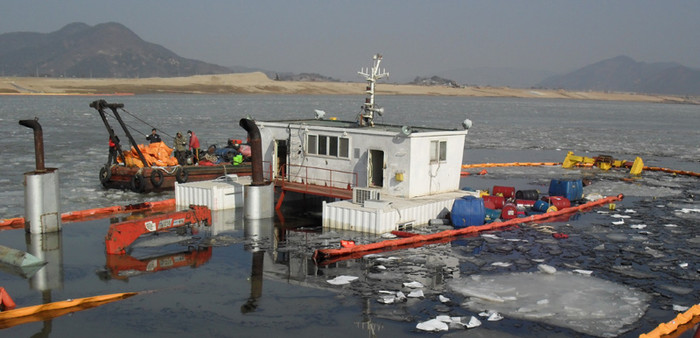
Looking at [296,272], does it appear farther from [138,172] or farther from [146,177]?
[138,172]

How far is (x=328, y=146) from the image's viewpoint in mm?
22047

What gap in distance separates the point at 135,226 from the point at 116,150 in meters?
11.9

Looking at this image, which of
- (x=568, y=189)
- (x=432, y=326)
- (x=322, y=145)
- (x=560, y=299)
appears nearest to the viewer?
(x=432, y=326)

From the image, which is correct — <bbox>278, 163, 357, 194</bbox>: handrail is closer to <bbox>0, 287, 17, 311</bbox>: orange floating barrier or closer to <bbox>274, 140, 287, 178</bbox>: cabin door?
<bbox>274, 140, 287, 178</bbox>: cabin door

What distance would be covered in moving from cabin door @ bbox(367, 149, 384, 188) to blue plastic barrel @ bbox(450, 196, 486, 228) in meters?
2.60

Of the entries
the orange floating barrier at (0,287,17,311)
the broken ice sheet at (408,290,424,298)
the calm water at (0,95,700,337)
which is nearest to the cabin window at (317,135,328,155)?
the calm water at (0,95,700,337)

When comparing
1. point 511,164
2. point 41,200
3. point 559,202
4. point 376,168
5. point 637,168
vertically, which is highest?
Result: point 376,168

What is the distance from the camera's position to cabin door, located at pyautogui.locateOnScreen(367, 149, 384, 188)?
21.1 m

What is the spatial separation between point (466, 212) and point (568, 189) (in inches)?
293

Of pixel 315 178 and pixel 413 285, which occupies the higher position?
pixel 315 178

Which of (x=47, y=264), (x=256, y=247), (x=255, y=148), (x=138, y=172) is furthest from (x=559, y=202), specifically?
(x=47, y=264)

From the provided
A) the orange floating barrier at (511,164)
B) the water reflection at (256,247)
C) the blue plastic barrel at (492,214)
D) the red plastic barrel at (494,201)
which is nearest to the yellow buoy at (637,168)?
the orange floating barrier at (511,164)

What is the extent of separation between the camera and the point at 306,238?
61.9 ft

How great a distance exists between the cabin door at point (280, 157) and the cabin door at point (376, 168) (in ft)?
11.4
